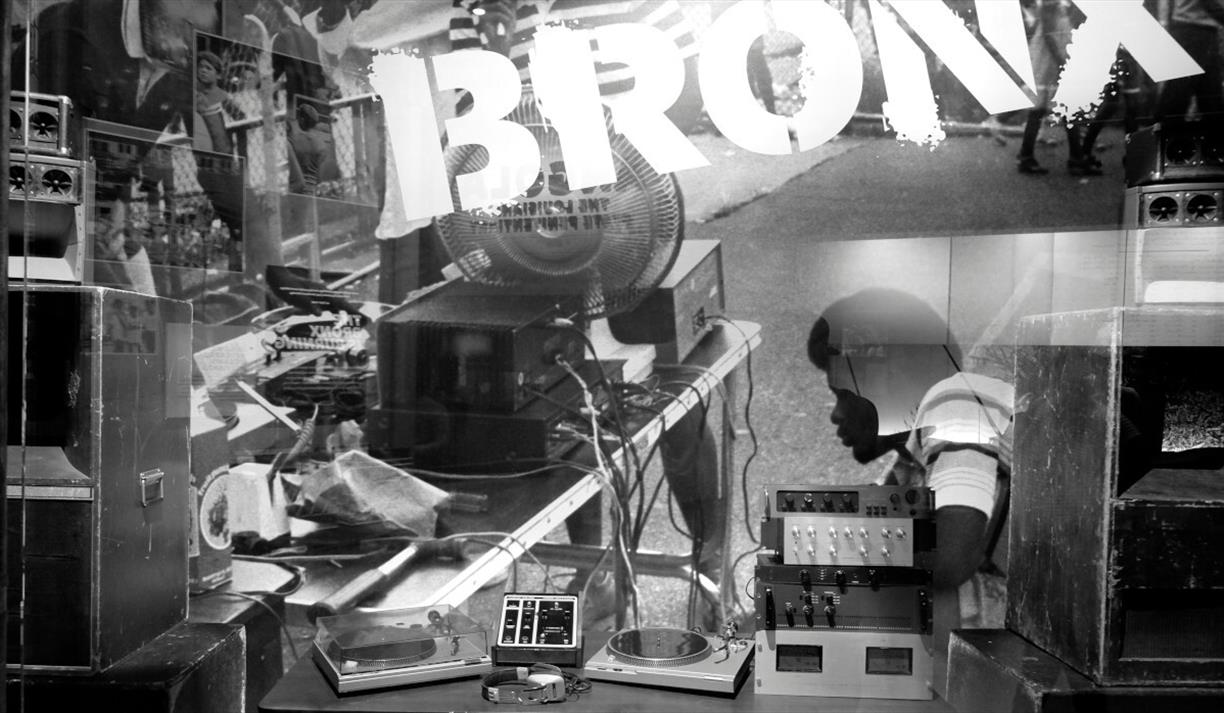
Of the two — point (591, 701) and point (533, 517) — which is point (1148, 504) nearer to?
point (591, 701)

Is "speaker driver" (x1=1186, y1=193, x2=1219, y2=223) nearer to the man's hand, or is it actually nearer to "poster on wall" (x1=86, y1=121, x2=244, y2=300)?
the man's hand

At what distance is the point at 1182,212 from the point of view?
2289mm

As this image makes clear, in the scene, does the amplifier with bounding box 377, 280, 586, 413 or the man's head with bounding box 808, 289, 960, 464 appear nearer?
the man's head with bounding box 808, 289, 960, 464

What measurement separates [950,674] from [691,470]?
0.95m

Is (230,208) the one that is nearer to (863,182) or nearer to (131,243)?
(131,243)

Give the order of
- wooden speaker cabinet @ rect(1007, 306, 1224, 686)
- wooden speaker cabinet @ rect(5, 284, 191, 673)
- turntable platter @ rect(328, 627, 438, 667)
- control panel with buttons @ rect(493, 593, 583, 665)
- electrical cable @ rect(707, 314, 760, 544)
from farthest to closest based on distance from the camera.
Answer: electrical cable @ rect(707, 314, 760, 544) → control panel with buttons @ rect(493, 593, 583, 665) → turntable platter @ rect(328, 627, 438, 667) → wooden speaker cabinet @ rect(5, 284, 191, 673) → wooden speaker cabinet @ rect(1007, 306, 1224, 686)

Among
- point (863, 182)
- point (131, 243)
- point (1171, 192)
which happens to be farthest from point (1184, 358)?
point (131, 243)

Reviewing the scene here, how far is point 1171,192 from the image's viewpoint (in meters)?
2.30

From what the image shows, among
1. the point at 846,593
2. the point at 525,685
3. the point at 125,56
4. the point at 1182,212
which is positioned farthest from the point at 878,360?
the point at 125,56

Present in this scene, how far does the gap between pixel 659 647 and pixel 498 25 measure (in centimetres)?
199

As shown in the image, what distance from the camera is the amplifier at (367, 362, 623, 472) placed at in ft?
9.73

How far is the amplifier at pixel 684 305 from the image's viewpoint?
2.93 metres

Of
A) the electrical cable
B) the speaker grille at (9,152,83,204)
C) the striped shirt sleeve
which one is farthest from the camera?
the electrical cable

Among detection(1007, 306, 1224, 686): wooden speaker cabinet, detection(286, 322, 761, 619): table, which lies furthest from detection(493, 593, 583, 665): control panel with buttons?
detection(1007, 306, 1224, 686): wooden speaker cabinet
